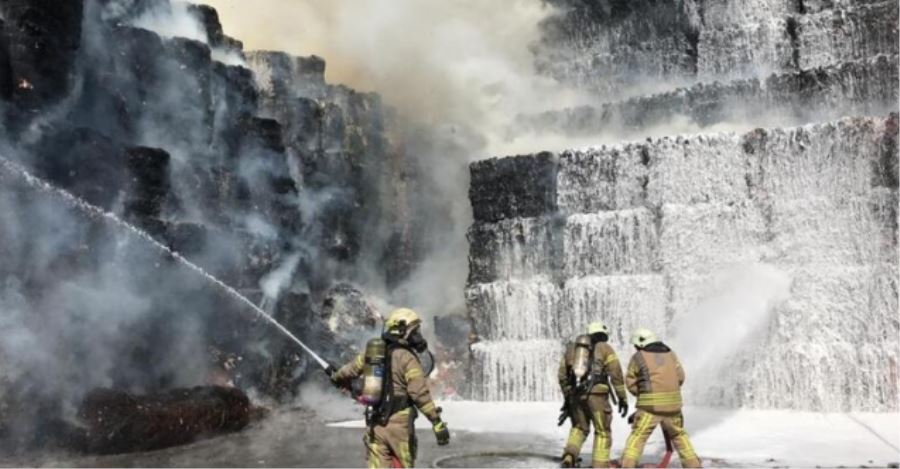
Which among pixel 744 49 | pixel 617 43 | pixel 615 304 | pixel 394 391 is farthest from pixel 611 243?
pixel 394 391

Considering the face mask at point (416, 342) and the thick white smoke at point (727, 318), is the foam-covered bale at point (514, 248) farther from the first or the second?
the face mask at point (416, 342)

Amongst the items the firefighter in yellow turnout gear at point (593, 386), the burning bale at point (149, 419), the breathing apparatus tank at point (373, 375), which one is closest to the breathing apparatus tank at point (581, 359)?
the firefighter in yellow turnout gear at point (593, 386)

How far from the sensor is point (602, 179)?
2114 centimetres

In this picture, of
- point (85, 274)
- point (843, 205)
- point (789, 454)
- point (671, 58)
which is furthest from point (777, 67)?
point (85, 274)

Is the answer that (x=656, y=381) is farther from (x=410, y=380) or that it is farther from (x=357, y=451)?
(x=357, y=451)

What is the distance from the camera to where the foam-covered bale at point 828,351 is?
16.4m

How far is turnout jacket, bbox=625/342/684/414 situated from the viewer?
9.32 meters

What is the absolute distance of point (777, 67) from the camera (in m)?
23.7

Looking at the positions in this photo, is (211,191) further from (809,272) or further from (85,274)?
(809,272)

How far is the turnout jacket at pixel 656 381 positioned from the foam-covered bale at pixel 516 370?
10.4 metres

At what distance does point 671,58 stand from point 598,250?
8982 millimetres

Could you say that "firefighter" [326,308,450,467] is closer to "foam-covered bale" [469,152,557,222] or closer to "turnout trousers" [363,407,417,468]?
"turnout trousers" [363,407,417,468]

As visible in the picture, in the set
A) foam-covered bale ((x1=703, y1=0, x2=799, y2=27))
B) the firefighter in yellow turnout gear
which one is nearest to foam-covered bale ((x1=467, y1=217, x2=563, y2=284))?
foam-covered bale ((x1=703, y1=0, x2=799, y2=27))

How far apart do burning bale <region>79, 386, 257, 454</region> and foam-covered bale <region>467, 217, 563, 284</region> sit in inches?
323
